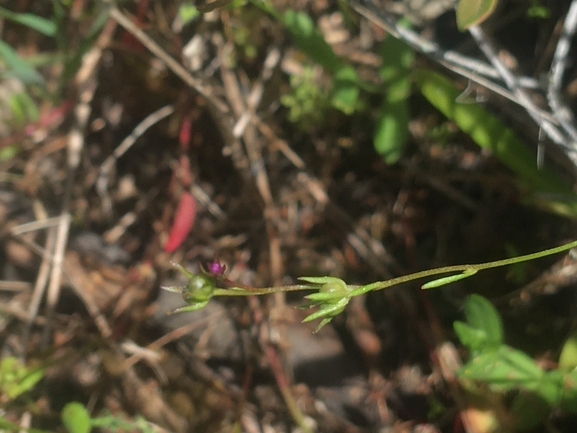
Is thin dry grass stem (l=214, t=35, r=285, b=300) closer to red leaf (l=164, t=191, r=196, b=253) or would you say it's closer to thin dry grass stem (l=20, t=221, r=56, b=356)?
red leaf (l=164, t=191, r=196, b=253)

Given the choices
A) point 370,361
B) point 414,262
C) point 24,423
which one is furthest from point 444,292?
point 24,423

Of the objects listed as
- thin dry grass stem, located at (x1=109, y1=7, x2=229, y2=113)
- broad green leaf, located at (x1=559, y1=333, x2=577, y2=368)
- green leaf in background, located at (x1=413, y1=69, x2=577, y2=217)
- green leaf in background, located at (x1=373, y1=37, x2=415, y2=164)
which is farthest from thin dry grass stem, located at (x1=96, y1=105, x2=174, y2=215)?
broad green leaf, located at (x1=559, y1=333, x2=577, y2=368)

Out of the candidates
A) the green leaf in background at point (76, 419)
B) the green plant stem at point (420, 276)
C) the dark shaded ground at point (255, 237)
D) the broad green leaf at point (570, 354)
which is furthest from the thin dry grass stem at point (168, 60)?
the broad green leaf at point (570, 354)

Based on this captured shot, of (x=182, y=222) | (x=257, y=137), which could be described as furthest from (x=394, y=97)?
(x=182, y=222)

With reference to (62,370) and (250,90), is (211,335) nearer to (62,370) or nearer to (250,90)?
(62,370)

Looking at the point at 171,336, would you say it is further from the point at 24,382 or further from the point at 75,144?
the point at 75,144
